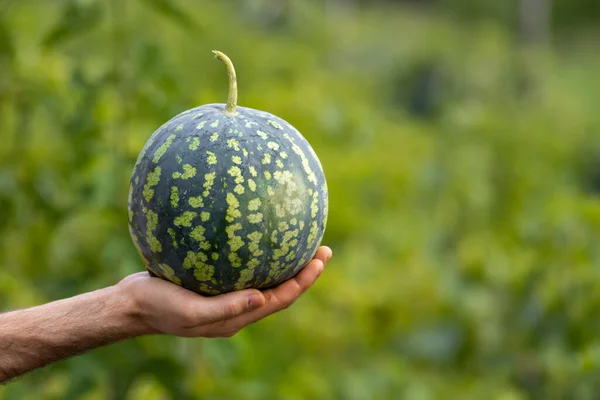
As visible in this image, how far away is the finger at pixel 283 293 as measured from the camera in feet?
7.54

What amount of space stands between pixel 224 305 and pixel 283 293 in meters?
0.19

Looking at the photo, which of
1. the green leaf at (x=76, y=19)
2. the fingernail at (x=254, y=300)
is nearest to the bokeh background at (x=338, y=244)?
the green leaf at (x=76, y=19)

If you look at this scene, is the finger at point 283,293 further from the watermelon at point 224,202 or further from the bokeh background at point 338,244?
the bokeh background at point 338,244

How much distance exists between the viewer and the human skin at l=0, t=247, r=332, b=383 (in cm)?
221

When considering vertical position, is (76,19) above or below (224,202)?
above

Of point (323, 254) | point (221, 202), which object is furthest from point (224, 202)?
point (323, 254)

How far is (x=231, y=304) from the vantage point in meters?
2.17

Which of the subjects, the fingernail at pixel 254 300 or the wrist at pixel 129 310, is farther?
the wrist at pixel 129 310

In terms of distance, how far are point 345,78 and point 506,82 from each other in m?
3.26

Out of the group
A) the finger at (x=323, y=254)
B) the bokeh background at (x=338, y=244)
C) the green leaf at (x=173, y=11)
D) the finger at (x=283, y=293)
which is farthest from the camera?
the bokeh background at (x=338, y=244)

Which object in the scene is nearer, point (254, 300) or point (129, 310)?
point (254, 300)

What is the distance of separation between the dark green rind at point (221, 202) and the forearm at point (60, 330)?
0.73 ft

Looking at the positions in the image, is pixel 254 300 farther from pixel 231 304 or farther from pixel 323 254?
pixel 323 254

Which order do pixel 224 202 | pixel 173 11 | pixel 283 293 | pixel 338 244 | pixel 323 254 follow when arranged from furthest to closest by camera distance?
1. pixel 338 244
2. pixel 173 11
3. pixel 323 254
4. pixel 283 293
5. pixel 224 202
